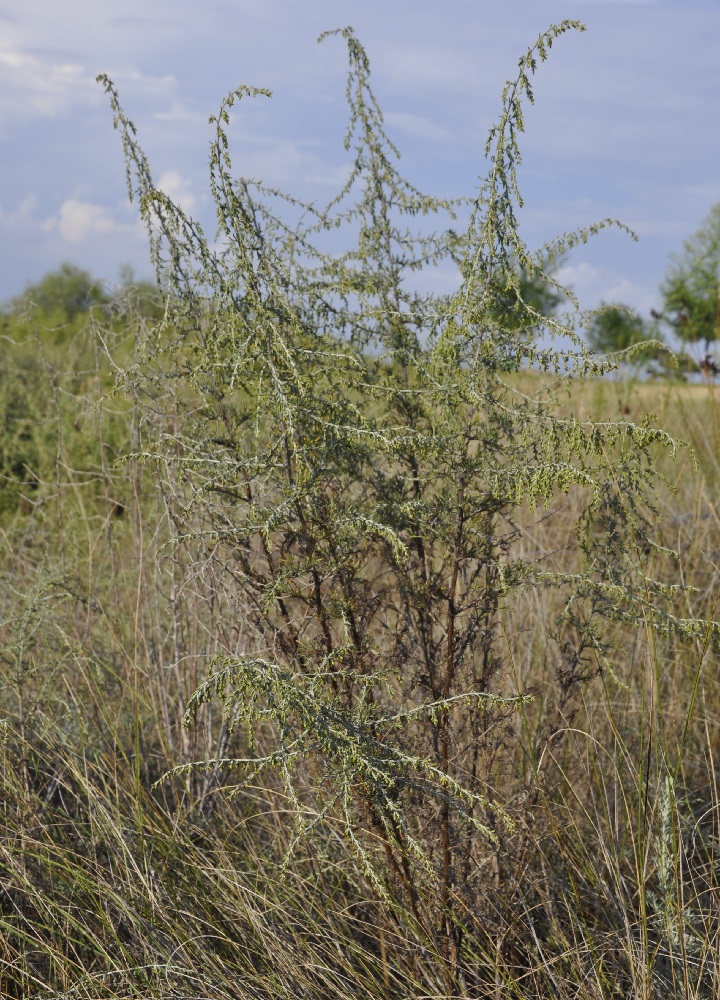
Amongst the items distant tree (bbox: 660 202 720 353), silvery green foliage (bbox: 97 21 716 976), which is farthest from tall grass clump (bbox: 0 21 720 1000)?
distant tree (bbox: 660 202 720 353)

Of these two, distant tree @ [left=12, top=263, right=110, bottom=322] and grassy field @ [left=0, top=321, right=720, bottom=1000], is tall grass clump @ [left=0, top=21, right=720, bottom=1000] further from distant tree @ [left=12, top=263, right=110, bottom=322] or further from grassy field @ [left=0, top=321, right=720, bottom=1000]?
distant tree @ [left=12, top=263, right=110, bottom=322]

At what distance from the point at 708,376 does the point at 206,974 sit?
3762 mm

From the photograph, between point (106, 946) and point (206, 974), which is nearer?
point (206, 974)

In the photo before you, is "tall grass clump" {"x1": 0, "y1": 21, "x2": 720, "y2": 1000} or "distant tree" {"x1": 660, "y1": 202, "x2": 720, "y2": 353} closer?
"tall grass clump" {"x1": 0, "y1": 21, "x2": 720, "y2": 1000}

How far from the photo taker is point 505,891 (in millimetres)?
2584

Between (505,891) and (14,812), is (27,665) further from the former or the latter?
(505,891)

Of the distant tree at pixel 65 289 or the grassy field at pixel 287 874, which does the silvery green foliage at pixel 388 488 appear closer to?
the grassy field at pixel 287 874

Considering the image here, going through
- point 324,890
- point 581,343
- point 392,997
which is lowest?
point 392,997

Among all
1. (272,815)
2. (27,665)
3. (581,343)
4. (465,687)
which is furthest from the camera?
(27,665)

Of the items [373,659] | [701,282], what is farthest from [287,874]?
[701,282]

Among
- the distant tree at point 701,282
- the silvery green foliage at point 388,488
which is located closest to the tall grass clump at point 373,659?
the silvery green foliage at point 388,488

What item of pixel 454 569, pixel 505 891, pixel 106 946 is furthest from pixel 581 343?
pixel 106 946

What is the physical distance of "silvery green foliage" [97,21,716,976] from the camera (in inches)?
84.1

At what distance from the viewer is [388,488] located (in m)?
2.40
